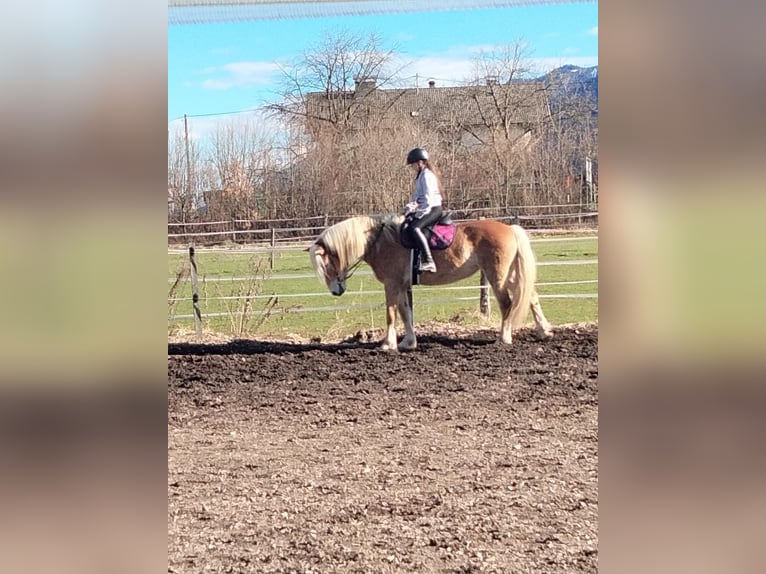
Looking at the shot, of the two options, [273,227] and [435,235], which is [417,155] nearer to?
[435,235]

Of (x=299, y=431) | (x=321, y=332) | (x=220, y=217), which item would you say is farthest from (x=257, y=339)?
(x=299, y=431)

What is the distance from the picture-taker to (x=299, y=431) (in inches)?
134

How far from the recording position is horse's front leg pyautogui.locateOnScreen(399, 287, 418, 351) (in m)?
4.23

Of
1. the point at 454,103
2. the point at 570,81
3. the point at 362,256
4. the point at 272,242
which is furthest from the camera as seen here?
the point at 272,242

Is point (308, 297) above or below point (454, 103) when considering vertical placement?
below

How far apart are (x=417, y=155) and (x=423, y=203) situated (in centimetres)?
29

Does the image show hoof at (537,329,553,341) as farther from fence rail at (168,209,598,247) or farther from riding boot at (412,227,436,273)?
riding boot at (412,227,436,273)

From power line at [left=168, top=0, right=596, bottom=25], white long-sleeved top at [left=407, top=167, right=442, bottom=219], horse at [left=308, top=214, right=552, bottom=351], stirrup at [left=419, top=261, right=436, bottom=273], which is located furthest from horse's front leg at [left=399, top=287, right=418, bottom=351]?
power line at [left=168, top=0, right=596, bottom=25]

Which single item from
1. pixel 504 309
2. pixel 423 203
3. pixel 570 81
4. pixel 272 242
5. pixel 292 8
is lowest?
pixel 504 309

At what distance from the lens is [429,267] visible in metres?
4.14

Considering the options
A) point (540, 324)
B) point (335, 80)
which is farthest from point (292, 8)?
point (540, 324)

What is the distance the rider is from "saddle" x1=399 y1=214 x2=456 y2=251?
0.02 metres
